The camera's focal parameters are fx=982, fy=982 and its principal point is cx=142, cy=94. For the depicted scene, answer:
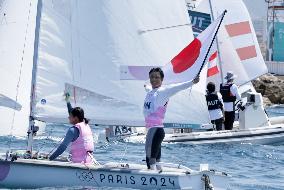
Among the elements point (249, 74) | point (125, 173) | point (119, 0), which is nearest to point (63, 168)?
point (125, 173)

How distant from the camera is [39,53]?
535 inches

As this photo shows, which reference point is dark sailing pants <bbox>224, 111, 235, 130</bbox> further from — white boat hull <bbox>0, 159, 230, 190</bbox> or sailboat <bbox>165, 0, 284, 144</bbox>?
white boat hull <bbox>0, 159, 230, 190</bbox>

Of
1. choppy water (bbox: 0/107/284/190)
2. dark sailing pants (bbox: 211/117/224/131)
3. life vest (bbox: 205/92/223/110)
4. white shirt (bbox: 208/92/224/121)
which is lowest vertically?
choppy water (bbox: 0/107/284/190)

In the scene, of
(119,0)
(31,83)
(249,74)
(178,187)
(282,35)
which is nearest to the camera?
(178,187)

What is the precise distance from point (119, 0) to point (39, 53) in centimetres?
180

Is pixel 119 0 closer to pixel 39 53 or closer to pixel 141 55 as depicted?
pixel 141 55

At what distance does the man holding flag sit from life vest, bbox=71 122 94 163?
0.74 m

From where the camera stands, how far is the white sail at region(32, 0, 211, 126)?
13711mm

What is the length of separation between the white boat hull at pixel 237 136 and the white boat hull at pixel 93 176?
24.7ft

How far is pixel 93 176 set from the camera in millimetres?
11930

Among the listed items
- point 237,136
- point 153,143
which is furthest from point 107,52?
point 237,136

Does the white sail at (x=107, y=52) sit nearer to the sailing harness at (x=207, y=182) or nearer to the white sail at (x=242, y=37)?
the sailing harness at (x=207, y=182)

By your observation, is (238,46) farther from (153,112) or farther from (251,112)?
(153,112)

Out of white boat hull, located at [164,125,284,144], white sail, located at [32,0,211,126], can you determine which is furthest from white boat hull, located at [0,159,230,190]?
white boat hull, located at [164,125,284,144]
